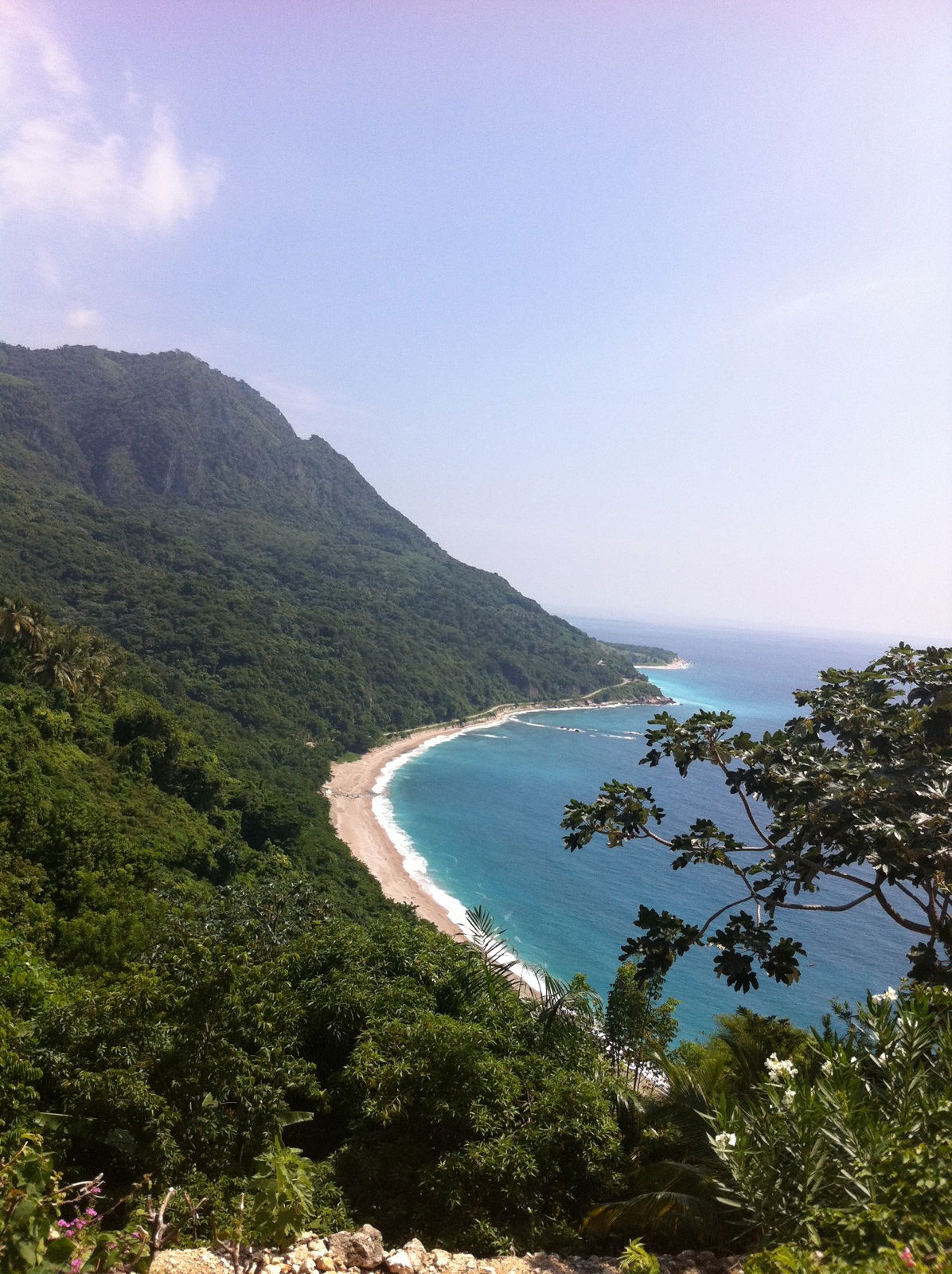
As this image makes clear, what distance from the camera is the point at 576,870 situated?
1774 inches

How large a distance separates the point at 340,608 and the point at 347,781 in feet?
173

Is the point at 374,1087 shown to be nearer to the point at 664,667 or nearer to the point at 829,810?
the point at 829,810

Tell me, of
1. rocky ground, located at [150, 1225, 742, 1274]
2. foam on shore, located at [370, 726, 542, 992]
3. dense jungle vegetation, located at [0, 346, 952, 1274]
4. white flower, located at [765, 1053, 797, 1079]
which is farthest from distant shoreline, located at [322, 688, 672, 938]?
white flower, located at [765, 1053, 797, 1079]

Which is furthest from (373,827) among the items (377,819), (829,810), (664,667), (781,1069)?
(664,667)

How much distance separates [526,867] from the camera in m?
44.4

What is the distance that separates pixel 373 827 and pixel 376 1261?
4549cm

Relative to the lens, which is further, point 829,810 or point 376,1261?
point 829,810

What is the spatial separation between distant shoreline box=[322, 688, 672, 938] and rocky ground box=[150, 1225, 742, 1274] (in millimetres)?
12327

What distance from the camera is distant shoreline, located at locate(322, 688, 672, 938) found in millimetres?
37406

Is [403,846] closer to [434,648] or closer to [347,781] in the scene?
[347,781]

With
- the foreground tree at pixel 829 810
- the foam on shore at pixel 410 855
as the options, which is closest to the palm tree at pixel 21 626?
Result: the foam on shore at pixel 410 855

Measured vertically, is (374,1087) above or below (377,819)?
above

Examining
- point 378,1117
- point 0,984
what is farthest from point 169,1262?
point 0,984

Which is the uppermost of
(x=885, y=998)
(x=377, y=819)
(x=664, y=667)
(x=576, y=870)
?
(x=885, y=998)
